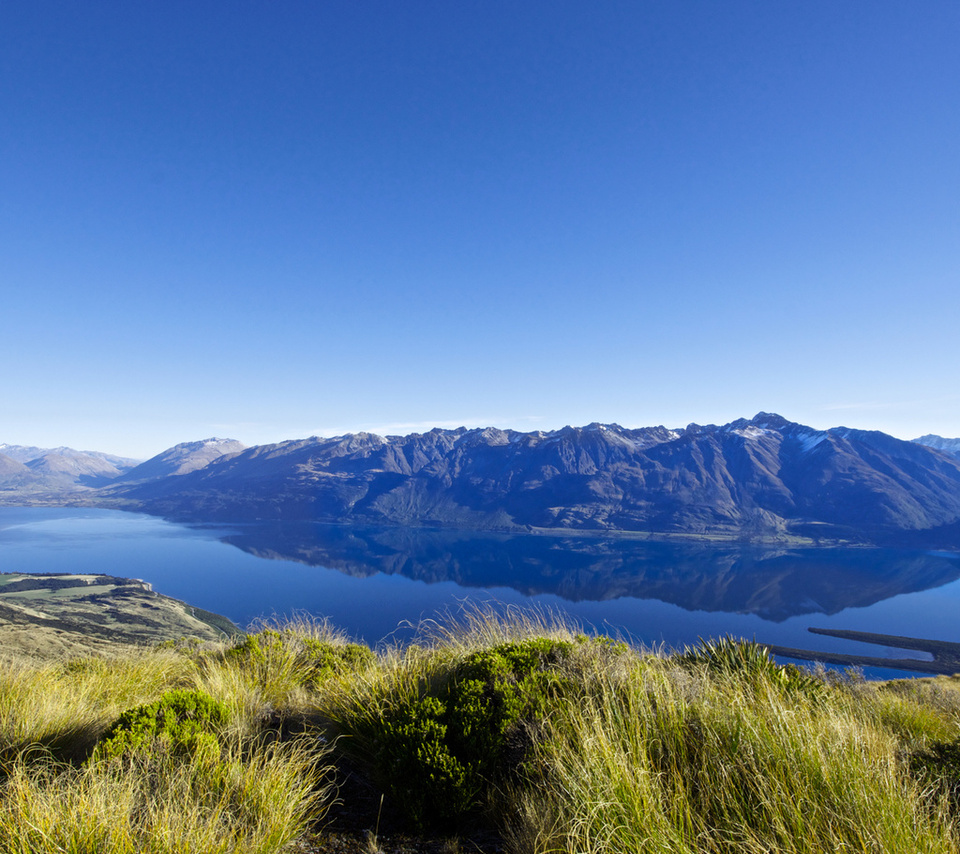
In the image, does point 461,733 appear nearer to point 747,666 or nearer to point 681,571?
point 747,666

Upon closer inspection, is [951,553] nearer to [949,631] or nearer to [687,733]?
[949,631]

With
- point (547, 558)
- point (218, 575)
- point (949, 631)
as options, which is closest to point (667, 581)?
point (547, 558)

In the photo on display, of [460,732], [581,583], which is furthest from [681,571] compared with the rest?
[460,732]

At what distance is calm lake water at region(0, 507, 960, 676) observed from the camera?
102 meters

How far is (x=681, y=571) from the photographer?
155m

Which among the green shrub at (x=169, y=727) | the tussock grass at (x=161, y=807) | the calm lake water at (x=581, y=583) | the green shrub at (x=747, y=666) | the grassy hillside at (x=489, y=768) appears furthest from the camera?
the calm lake water at (x=581, y=583)

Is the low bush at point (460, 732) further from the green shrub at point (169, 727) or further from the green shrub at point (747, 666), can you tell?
the green shrub at point (747, 666)

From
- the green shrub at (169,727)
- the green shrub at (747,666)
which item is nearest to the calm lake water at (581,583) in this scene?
the green shrub at (747,666)

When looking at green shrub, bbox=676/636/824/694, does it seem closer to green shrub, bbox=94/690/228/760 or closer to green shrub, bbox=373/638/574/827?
green shrub, bbox=373/638/574/827

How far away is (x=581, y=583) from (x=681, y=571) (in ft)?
133

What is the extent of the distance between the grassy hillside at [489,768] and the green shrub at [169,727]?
17 mm

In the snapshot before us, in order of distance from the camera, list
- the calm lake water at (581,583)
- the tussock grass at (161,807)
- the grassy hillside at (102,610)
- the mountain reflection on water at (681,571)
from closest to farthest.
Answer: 1. the tussock grass at (161,807)
2. the grassy hillside at (102,610)
3. the calm lake water at (581,583)
4. the mountain reflection on water at (681,571)

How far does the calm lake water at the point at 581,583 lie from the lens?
102 m

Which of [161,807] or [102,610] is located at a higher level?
[161,807]
